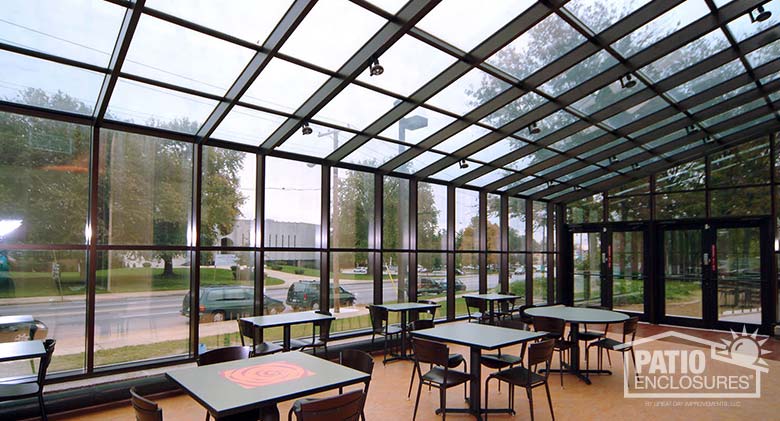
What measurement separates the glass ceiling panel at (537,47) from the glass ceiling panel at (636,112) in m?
2.40

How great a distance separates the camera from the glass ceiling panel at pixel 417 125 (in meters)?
6.47

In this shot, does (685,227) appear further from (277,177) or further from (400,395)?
(277,177)

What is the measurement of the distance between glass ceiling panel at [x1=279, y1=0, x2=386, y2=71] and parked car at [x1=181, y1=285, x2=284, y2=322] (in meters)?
3.38

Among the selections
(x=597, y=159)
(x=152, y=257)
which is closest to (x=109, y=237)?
(x=152, y=257)

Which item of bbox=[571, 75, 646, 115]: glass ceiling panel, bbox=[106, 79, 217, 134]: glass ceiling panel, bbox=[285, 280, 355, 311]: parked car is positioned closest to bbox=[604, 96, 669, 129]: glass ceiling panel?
bbox=[571, 75, 646, 115]: glass ceiling panel

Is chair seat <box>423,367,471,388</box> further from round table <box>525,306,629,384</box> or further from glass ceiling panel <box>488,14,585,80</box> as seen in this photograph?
glass ceiling panel <box>488,14,585,80</box>

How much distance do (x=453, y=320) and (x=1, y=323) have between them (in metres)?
7.14

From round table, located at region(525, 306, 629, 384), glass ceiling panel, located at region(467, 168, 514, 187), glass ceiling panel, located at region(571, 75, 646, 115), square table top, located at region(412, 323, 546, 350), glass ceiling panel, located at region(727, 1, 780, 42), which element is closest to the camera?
square table top, located at region(412, 323, 546, 350)

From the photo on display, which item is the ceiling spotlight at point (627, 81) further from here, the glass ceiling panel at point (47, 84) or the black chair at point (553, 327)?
the glass ceiling panel at point (47, 84)

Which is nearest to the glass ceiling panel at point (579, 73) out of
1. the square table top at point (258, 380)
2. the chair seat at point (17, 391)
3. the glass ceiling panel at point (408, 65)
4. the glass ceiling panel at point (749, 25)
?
the glass ceiling panel at point (749, 25)

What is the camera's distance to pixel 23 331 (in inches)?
197

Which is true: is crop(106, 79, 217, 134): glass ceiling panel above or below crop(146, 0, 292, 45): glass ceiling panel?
below

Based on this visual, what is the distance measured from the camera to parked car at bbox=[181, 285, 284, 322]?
6.19 m
